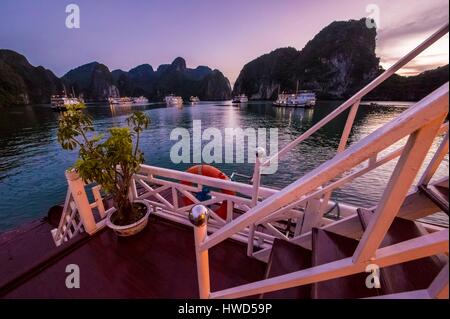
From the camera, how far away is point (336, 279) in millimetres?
1757

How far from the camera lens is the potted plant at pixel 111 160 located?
111 inches

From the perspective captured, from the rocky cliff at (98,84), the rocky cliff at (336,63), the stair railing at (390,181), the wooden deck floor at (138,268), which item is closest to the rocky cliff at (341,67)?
the rocky cliff at (336,63)

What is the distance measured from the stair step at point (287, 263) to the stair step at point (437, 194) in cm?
136

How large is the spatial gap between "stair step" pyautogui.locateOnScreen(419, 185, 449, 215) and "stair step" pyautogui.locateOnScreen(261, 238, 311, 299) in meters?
1.36

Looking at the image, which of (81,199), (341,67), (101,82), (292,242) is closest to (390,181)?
(292,242)

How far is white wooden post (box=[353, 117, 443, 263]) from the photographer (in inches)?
30.9

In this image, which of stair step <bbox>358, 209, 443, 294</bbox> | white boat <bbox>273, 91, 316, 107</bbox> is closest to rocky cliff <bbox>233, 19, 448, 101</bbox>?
white boat <bbox>273, 91, 316, 107</bbox>

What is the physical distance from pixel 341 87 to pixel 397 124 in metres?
103

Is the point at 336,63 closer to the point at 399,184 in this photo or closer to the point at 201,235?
the point at 399,184

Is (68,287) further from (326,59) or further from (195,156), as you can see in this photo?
(326,59)

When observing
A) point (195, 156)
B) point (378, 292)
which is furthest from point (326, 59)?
point (378, 292)

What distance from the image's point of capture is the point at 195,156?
17.0m

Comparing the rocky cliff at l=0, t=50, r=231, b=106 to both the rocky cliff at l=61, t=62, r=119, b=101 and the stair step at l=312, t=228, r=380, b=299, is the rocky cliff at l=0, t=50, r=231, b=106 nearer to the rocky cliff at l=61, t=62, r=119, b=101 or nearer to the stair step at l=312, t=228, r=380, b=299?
the rocky cliff at l=61, t=62, r=119, b=101

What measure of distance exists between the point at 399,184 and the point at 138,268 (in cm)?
324
